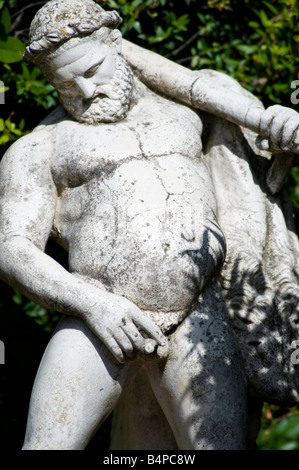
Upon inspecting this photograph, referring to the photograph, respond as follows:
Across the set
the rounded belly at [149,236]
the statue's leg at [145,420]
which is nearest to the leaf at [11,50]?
the rounded belly at [149,236]

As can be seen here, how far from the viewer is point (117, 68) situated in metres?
3.41

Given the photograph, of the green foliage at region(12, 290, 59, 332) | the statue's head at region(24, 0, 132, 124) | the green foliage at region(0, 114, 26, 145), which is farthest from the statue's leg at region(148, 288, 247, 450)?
the green foliage at region(12, 290, 59, 332)

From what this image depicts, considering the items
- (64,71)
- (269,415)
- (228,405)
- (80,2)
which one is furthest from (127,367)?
(269,415)

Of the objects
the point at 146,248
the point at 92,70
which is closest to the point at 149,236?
the point at 146,248

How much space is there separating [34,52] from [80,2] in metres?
0.27

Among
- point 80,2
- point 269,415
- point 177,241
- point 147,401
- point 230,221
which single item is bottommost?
point 269,415

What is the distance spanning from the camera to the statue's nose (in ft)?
10.9

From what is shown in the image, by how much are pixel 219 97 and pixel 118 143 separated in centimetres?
51

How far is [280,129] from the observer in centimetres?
341

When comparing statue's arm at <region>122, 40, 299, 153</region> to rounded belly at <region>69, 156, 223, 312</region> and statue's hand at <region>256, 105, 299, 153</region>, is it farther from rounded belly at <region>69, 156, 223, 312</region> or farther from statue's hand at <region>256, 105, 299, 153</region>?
rounded belly at <region>69, 156, 223, 312</region>

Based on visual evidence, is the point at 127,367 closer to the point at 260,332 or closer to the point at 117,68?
the point at 260,332

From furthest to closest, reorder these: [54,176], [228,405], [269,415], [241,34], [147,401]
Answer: [269,415], [241,34], [147,401], [54,176], [228,405]

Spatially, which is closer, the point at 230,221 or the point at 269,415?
the point at 230,221

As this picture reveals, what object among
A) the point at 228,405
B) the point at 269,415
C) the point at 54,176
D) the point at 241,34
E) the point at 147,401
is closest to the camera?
the point at 228,405
